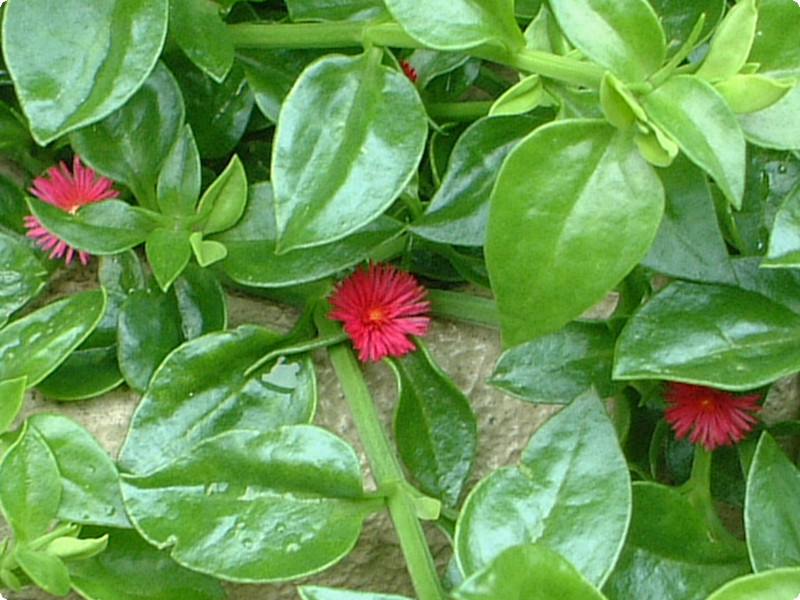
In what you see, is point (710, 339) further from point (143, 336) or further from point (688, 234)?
point (143, 336)

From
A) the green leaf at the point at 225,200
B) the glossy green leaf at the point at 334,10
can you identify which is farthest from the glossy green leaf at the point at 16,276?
the glossy green leaf at the point at 334,10

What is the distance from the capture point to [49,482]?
60 centimetres

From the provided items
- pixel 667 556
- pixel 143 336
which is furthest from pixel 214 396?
pixel 667 556

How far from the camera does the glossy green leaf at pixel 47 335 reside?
2.10 ft

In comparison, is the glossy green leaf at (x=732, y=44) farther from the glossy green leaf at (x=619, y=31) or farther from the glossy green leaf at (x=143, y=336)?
the glossy green leaf at (x=143, y=336)

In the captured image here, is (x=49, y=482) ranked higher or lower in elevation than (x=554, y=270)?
lower

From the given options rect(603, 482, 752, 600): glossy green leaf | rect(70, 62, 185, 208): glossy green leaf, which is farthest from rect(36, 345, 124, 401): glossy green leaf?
rect(603, 482, 752, 600): glossy green leaf

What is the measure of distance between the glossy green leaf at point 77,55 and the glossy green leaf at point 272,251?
107mm

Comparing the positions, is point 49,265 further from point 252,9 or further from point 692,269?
point 692,269

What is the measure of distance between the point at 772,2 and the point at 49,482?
17.0 inches

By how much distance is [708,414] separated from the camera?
69 cm

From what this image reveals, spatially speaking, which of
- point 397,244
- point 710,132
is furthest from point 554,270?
point 397,244

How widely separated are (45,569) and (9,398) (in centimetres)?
9

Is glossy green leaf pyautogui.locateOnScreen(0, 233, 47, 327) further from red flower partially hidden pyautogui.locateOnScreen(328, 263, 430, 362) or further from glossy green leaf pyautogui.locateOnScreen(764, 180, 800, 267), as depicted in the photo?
glossy green leaf pyautogui.locateOnScreen(764, 180, 800, 267)
